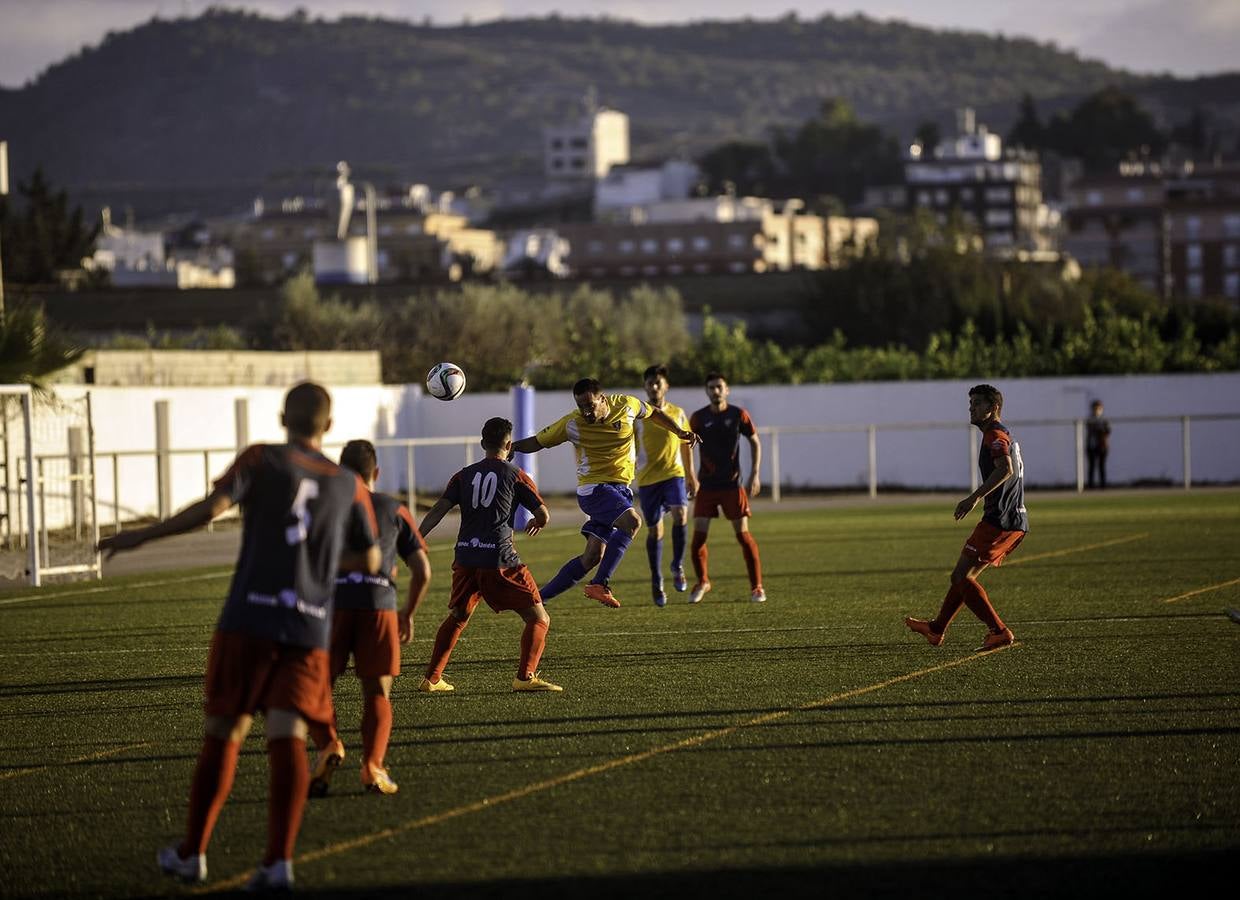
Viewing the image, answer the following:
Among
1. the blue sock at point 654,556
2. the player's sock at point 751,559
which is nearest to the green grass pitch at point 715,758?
the player's sock at point 751,559

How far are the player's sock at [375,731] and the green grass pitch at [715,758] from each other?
19 centimetres

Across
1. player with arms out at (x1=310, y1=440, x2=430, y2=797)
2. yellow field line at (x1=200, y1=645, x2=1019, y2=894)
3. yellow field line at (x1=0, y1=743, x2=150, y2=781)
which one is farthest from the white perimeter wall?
player with arms out at (x1=310, y1=440, x2=430, y2=797)

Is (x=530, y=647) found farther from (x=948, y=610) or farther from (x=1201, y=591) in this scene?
(x=1201, y=591)

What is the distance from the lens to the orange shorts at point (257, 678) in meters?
7.04

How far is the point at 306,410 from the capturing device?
702 cm

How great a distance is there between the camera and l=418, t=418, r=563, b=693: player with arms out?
36.3ft

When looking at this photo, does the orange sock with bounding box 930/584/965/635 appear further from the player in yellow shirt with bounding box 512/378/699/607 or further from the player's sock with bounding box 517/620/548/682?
the player's sock with bounding box 517/620/548/682

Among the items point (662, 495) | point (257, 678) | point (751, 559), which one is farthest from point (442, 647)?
point (662, 495)

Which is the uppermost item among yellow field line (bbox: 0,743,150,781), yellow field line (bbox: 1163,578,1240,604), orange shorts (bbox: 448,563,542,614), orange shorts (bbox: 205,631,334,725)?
orange shorts (bbox: 205,631,334,725)

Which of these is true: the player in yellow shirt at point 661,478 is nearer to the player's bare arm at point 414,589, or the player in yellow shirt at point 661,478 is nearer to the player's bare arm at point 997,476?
the player's bare arm at point 997,476

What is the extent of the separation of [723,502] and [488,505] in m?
6.27

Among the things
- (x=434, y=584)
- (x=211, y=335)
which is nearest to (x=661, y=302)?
(x=211, y=335)

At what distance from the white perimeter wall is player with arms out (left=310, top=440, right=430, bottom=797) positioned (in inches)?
1111

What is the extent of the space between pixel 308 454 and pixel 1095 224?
5887 inches
